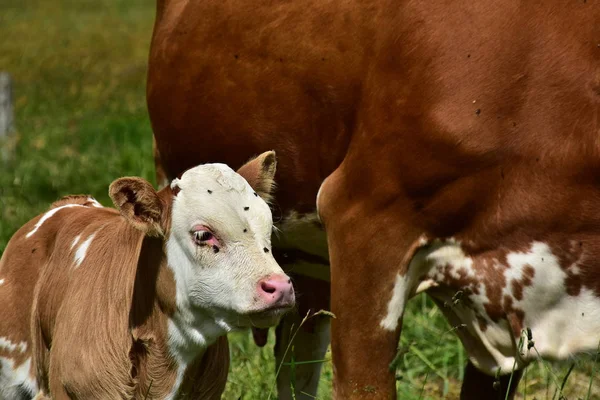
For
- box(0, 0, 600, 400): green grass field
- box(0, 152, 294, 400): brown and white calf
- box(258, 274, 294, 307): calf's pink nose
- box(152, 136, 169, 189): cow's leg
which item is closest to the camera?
box(258, 274, 294, 307): calf's pink nose

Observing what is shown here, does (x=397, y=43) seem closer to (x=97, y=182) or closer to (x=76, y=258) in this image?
(x=76, y=258)

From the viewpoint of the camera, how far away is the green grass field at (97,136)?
218 inches

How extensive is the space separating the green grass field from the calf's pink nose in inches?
32.9

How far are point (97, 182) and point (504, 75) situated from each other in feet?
16.9

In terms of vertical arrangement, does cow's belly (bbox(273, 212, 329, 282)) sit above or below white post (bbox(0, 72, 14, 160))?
above

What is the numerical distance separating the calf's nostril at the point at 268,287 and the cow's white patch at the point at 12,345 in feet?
4.57

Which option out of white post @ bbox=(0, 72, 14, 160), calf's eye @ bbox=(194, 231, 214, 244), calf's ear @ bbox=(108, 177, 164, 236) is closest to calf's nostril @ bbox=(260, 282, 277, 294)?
calf's eye @ bbox=(194, 231, 214, 244)

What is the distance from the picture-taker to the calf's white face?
10.6 ft

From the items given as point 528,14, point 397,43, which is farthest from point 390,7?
point 528,14

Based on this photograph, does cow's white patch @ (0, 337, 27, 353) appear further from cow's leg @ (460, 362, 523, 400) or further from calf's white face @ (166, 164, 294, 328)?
cow's leg @ (460, 362, 523, 400)

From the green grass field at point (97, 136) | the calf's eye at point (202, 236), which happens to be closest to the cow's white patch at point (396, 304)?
the green grass field at point (97, 136)

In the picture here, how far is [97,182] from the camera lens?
321 inches

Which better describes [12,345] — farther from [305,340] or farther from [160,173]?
[305,340]

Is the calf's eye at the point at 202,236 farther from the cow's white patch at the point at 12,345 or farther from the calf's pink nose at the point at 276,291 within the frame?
the cow's white patch at the point at 12,345
